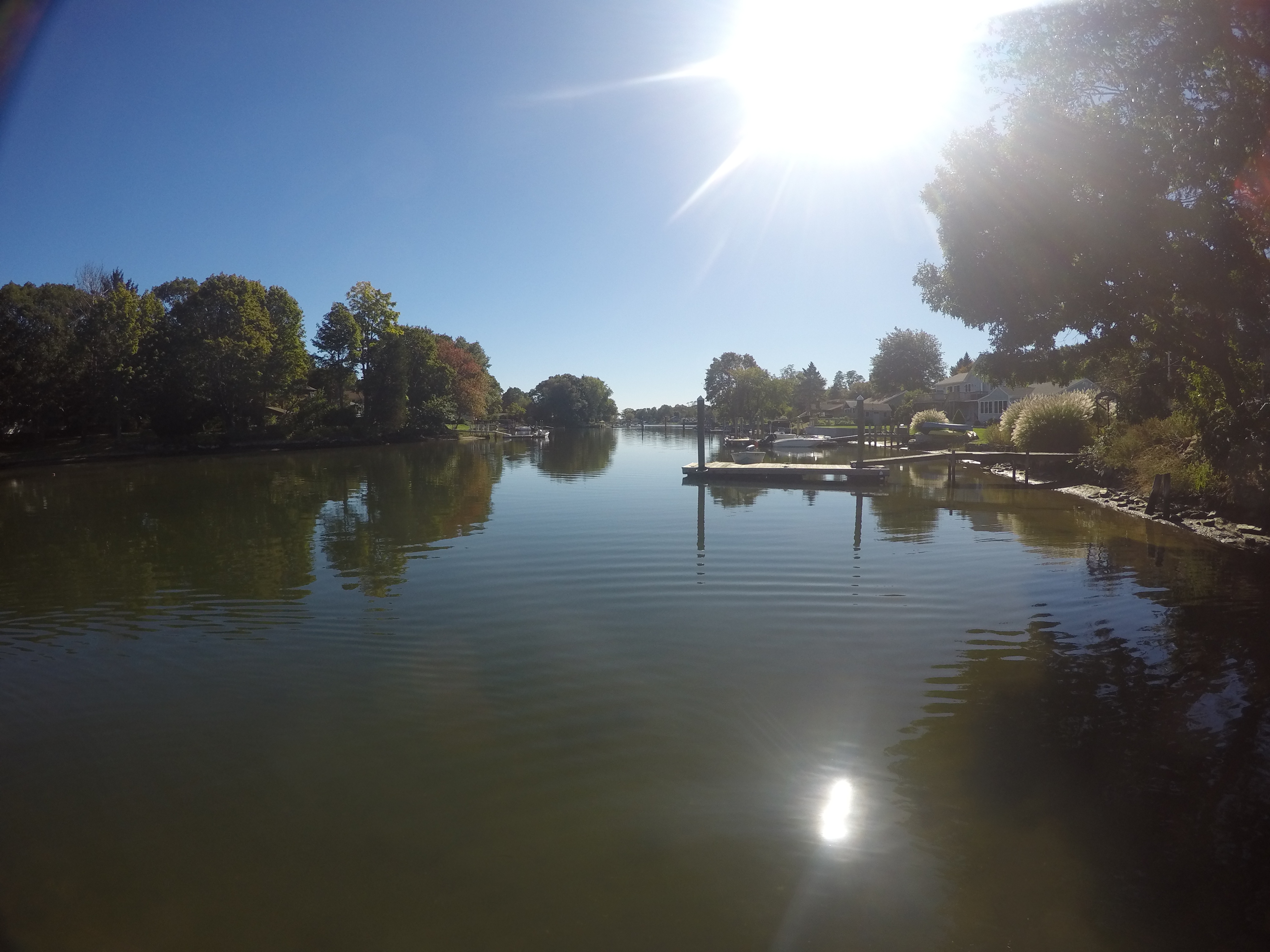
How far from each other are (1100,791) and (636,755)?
3.28 meters

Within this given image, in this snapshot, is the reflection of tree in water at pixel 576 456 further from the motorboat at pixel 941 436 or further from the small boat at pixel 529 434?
the motorboat at pixel 941 436

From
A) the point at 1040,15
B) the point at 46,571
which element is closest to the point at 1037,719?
the point at 1040,15

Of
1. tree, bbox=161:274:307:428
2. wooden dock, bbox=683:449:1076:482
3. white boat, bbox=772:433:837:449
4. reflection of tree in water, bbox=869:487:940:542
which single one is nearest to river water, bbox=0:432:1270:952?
reflection of tree in water, bbox=869:487:940:542

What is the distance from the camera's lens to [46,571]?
12.6m

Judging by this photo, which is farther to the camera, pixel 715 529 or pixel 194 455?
pixel 194 455

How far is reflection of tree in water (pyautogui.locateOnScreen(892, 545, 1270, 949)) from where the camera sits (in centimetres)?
406

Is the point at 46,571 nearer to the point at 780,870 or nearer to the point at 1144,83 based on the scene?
the point at 780,870

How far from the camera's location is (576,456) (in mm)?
45375

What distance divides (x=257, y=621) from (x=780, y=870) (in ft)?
24.3

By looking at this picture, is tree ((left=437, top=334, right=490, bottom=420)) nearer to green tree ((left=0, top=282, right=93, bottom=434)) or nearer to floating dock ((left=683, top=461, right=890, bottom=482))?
green tree ((left=0, top=282, right=93, bottom=434))

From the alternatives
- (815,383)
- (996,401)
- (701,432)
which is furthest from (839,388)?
(701,432)

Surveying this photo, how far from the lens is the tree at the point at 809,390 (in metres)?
106

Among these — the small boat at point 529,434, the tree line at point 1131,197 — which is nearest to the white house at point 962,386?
the small boat at point 529,434

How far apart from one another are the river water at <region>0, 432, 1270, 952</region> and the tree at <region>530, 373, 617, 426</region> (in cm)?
9281
